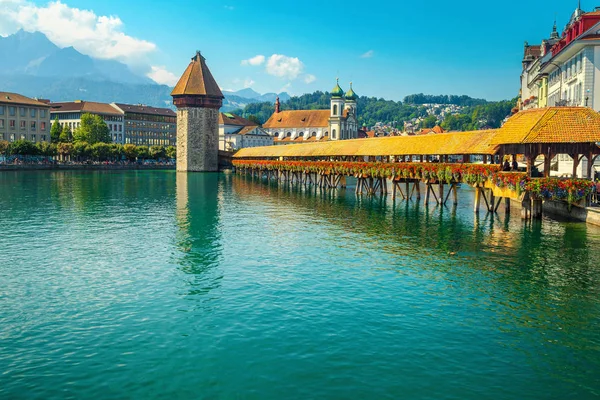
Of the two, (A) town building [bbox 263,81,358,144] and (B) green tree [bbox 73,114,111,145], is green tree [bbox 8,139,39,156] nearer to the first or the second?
(B) green tree [bbox 73,114,111,145]

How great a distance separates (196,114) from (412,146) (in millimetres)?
63840

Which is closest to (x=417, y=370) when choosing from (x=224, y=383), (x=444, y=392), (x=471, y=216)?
(x=444, y=392)

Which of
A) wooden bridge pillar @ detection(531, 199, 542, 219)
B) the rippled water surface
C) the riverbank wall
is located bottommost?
the rippled water surface

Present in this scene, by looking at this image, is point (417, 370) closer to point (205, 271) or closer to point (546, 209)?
point (205, 271)

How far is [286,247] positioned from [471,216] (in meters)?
14.8

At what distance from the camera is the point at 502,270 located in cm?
1988

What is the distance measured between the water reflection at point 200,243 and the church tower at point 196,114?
187 feet

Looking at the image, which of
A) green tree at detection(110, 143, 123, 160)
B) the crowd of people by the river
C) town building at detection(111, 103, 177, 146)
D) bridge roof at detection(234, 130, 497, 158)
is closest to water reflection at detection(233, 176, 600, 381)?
bridge roof at detection(234, 130, 497, 158)

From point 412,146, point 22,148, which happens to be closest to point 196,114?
point 22,148

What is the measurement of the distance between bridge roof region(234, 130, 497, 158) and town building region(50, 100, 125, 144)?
297 ft

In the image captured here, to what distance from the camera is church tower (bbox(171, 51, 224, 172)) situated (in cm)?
10100

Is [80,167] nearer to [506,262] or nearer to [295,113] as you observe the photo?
[295,113]

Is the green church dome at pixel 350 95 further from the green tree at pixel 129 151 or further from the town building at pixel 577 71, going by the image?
the town building at pixel 577 71

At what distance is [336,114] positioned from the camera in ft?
458
